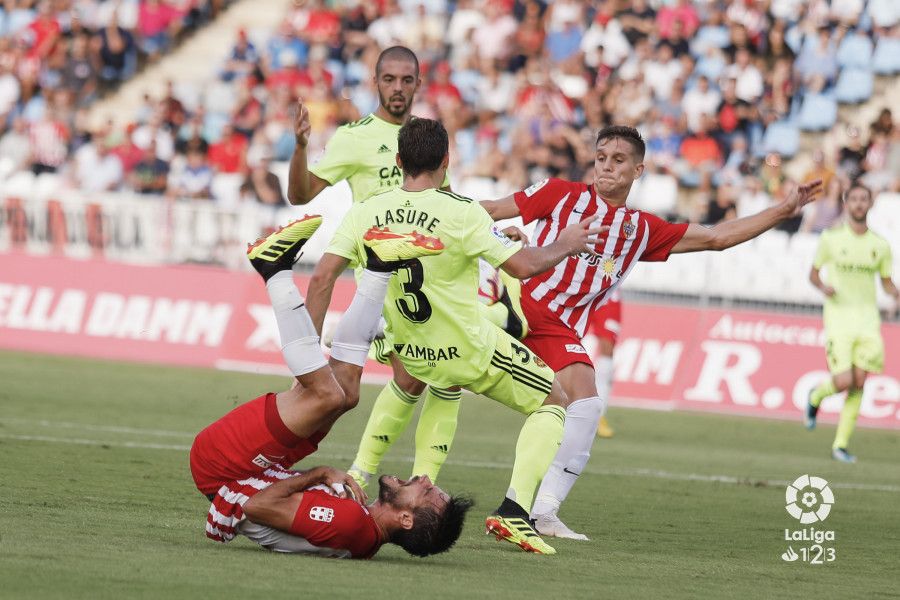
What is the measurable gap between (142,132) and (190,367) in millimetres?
7314

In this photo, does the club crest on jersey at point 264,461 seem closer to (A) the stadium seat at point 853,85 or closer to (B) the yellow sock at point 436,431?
(B) the yellow sock at point 436,431

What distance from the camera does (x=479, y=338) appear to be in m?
8.61

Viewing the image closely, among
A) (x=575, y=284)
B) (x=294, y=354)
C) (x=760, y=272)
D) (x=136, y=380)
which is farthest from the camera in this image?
(x=760, y=272)

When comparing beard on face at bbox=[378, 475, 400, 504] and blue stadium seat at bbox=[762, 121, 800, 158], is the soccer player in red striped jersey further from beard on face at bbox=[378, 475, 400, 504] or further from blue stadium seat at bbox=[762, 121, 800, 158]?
blue stadium seat at bbox=[762, 121, 800, 158]

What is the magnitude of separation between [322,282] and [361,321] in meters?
0.49

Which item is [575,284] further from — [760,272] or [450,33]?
[450,33]

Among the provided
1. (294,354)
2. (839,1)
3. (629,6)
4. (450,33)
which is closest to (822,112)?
(839,1)

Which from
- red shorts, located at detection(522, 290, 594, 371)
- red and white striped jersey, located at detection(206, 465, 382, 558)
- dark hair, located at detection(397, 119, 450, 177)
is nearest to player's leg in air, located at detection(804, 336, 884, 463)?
red shorts, located at detection(522, 290, 594, 371)

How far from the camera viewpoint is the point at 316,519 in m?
7.36

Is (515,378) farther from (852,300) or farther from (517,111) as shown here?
(517,111)

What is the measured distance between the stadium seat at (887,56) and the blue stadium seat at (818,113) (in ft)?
3.35

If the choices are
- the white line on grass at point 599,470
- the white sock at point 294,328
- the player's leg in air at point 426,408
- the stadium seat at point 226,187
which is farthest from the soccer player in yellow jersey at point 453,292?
the stadium seat at point 226,187

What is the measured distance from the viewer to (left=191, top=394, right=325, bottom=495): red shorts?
742cm

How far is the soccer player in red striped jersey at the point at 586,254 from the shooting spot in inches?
373
